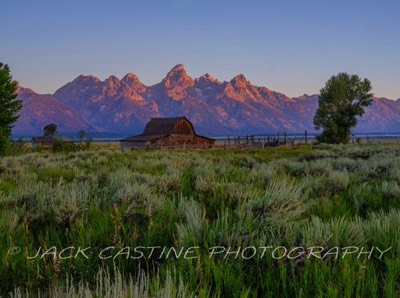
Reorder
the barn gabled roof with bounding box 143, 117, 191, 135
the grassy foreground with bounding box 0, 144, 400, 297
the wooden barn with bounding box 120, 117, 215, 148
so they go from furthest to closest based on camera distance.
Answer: the barn gabled roof with bounding box 143, 117, 191, 135 → the wooden barn with bounding box 120, 117, 215, 148 → the grassy foreground with bounding box 0, 144, 400, 297

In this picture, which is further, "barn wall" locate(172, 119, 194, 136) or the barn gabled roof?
"barn wall" locate(172, 119, 194, 136)

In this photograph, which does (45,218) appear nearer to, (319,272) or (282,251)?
(282,251)

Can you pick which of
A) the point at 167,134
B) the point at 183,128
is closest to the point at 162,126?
the point at 167,134

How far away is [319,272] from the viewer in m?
2.18

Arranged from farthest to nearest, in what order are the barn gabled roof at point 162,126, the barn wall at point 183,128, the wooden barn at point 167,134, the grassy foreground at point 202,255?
the barn wall at point 183,128, the barn gabled roof at point 162,126, the wooden barn at point 167,134, the grassy foreground at point 202,255

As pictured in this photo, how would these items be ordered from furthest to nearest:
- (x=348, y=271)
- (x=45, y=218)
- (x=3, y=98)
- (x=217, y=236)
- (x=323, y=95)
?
1. (x=323, y=95)
2. (x=3, y=98)
3. (x=45, y=218)
4. (x=217, y=236)
5. (x=348, y=271)

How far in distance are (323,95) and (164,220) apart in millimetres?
59078

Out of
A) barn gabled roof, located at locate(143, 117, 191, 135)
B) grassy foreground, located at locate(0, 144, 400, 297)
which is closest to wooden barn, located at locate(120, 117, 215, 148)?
barn gabled roof, located at locate(143, 117, 191, 135)

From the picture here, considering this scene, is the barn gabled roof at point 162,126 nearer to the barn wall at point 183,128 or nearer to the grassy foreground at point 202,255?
the barn wall at point 183,128

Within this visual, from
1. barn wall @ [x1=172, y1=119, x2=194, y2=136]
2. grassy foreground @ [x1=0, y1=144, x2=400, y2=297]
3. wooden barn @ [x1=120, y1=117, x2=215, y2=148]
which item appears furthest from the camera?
barn wall @ [x1=172, y1=119, x2=194, y2=136]

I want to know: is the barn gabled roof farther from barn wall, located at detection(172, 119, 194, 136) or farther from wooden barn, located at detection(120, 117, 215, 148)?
barn wall, located at detection(172, 119, 194, 136)

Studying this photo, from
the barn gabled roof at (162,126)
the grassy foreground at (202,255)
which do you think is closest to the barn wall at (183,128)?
the barn gabled roof at (162,126)

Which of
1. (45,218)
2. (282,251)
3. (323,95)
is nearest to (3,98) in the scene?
(45,218)

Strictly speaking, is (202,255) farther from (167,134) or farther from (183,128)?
(183,128)
